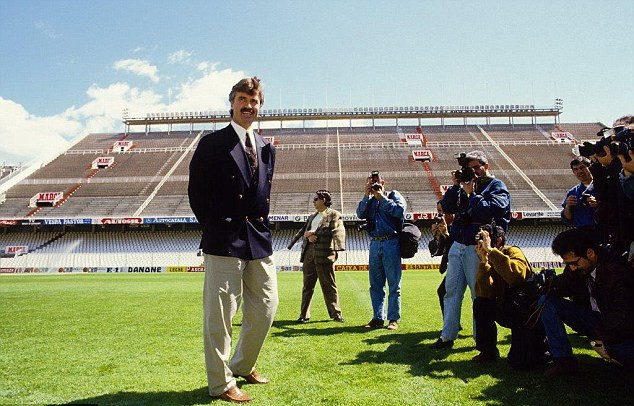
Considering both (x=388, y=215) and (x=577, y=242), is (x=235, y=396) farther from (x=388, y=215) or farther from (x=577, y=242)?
(x=388, y=215)

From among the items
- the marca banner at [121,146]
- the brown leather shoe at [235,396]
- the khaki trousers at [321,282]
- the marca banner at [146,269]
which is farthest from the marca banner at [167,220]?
the brown leather shoe at [235,396]

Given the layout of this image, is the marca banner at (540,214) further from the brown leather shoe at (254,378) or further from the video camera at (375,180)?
the brown leather shoe at (254,378)

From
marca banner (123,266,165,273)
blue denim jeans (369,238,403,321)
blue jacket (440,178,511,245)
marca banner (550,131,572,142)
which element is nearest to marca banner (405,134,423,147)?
marca banner (550,131,572,142)

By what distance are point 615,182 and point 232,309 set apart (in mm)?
3105

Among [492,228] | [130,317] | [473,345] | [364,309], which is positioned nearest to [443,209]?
[492,228]

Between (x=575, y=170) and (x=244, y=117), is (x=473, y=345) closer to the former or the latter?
(x=575, y=170)

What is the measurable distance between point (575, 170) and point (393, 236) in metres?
2.56

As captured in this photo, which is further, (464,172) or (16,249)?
(16,249)

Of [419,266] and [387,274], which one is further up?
[387,274]

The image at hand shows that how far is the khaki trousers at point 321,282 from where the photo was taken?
6867mm

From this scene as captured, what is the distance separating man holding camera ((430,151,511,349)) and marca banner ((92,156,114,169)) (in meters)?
47.2

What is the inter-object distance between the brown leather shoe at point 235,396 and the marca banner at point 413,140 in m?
46.7

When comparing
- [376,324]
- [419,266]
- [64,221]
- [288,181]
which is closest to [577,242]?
[376,324]

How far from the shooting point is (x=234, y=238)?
325 centimetres
